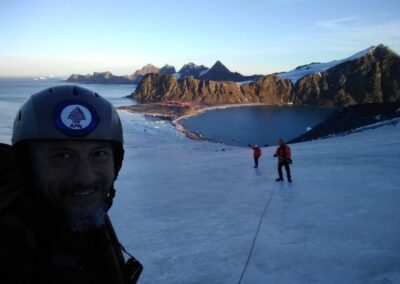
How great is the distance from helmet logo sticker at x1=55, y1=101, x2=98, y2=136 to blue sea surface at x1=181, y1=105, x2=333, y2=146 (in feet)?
244

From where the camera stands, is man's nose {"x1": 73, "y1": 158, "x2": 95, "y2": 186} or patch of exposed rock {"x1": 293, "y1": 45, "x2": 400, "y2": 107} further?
patch of exposed rock {"x1": 293, "y1": 45, "x2": 400, "y2": 107}

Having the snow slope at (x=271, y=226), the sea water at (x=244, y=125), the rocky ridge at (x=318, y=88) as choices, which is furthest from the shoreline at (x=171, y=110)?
the snow slope at (x=271, y=226)

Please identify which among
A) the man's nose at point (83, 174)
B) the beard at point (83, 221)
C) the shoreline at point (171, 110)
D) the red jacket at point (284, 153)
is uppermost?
the man's nose at point (83, 174)

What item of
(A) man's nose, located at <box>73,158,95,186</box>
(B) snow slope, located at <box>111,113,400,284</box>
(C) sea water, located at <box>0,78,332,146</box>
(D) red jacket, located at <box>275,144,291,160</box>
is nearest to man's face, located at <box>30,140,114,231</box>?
(A) man's nose, located at <box>73,158,95,186</box>

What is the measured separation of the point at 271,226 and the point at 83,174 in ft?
20.1

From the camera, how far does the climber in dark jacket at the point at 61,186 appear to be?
74.6 inches

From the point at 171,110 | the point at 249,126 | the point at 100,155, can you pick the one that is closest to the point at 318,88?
the point at 171,110

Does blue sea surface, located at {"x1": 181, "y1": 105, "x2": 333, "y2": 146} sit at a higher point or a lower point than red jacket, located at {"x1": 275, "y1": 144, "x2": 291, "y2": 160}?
lower

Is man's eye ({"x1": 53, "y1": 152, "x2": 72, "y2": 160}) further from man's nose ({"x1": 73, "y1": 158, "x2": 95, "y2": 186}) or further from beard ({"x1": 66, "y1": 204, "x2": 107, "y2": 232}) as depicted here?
beard ({"x1": 66, "y1": 204, "x2": 107, "y2": 232})

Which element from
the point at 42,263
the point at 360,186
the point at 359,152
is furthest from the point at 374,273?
the point at 359,152

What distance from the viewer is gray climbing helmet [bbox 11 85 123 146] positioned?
2.20m

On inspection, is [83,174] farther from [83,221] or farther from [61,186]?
[83,221]

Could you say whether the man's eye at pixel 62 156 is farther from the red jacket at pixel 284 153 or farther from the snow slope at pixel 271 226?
the red jacket at pixel 284 153

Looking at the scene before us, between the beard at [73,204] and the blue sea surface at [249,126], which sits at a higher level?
the beard at [73,204]
